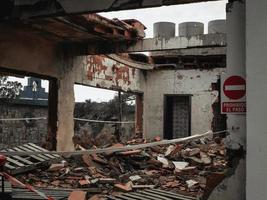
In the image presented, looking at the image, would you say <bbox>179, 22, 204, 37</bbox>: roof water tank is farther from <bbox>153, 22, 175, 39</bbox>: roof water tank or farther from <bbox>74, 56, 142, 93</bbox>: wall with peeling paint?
<bbox>74, 56, 142, 93</bbox>: wall with peeling paint

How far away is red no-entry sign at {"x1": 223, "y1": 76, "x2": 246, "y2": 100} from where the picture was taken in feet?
11.8

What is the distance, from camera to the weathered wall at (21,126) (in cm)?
1488

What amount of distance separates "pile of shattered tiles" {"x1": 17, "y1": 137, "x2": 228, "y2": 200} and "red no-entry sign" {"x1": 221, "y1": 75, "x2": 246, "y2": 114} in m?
2.56

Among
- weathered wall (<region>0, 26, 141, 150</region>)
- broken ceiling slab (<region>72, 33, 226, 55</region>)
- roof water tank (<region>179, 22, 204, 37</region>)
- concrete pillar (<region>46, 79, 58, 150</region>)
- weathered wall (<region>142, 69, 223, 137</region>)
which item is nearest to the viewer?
weathered wall (<region>0, 26, 141, 150</region>)

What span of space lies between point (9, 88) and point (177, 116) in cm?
900

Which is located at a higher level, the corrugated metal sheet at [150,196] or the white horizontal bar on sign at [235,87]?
the white horizontal bar on sign at [235,87]

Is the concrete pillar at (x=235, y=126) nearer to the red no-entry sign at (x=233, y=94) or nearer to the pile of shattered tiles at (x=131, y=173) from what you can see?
the red no-entry sign at (x=233, y=94)

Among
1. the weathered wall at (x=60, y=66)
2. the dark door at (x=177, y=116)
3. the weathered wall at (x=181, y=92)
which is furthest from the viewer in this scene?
the dark door at (x=177, y=116)

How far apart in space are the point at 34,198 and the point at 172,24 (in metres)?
10.4

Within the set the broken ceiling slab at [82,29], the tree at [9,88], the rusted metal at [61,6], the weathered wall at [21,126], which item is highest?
the broken ceiling slab at [82,29]

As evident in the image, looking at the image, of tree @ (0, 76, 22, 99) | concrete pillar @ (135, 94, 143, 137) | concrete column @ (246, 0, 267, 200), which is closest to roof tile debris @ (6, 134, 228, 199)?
concrete column @ (246, 0, 267, 200)

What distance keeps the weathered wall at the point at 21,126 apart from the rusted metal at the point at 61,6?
9.51 m

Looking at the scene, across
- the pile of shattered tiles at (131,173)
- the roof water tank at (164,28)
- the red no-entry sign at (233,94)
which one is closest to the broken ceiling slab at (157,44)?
the pile of shattered tiles at (131,173)

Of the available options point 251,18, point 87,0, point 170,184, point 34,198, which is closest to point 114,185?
point 170,184
